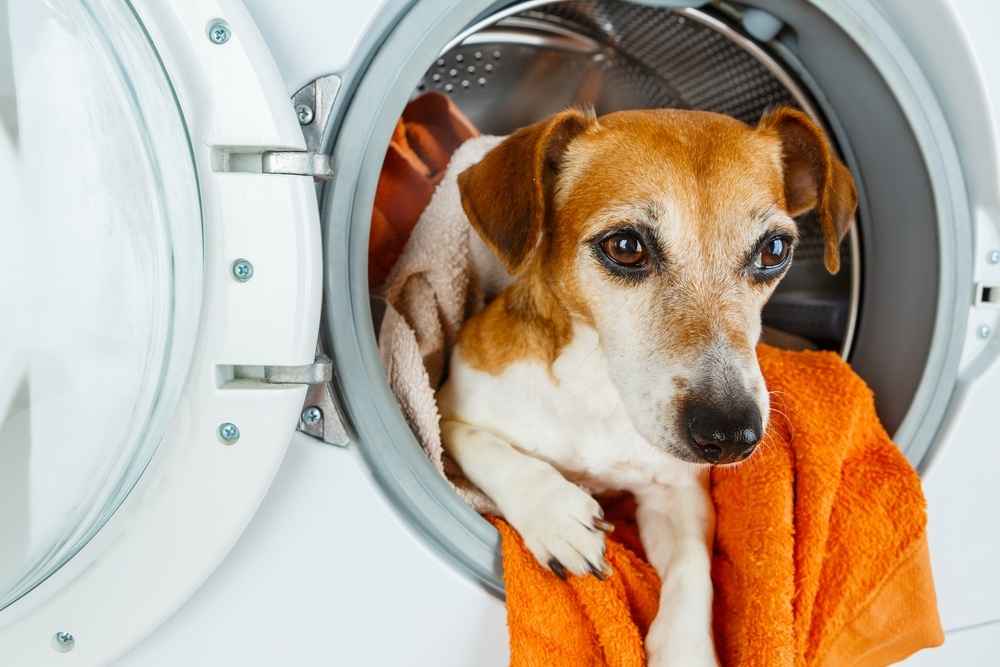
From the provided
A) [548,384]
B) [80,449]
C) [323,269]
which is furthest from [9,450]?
[548,384]

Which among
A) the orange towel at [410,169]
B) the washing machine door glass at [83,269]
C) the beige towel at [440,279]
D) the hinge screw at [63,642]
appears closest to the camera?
the washing machine door glass at [83,269]

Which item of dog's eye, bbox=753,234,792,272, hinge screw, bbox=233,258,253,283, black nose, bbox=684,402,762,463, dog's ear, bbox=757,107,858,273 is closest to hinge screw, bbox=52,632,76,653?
hinge screw, bbox=233,258,253,283

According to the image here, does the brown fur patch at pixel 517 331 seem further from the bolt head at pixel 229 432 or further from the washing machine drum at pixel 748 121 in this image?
the bolt head at pixel 229 432

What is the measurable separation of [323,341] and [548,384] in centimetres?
34

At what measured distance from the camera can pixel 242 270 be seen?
785 mm

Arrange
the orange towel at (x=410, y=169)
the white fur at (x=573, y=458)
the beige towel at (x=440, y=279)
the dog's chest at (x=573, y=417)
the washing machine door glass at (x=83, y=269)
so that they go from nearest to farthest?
the washing machine door glass at (x=83, y=269), the white fur at (x=573, y=458), the dog's chest at (x=573, y=417), the beige towel at (x=440, y=279), the orange towel at (x=410, y=169)

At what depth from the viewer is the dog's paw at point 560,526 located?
3.04 ft

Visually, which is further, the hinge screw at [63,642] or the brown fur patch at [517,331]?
the brown fur patch at [517,331]

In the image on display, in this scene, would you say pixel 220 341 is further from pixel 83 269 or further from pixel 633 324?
pixel 633 324

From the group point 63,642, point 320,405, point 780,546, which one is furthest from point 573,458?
point 63,642

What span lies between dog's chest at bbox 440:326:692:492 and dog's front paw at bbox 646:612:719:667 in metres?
0.24

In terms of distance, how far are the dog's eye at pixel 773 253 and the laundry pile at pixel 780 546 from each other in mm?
178

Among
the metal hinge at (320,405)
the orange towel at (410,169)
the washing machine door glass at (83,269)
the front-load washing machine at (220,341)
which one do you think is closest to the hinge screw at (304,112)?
the front-load washing machine at (220,341)

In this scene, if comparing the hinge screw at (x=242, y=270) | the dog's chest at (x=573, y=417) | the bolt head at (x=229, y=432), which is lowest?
the dog's chest at (x=573, y=417)
